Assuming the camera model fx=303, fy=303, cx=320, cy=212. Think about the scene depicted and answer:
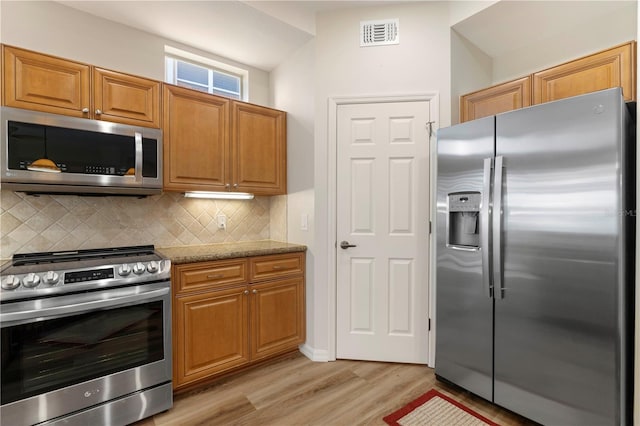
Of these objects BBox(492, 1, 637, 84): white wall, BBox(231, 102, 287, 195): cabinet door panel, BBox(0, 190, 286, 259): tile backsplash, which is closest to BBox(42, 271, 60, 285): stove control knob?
BBox(0, 190, 286, 259): tile backsplash

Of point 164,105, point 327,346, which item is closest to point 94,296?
point 164,105

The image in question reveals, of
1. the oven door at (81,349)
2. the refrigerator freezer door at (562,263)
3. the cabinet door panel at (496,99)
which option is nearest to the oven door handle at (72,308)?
the oven door at (81,349)

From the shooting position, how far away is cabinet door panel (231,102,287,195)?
262 centimetres

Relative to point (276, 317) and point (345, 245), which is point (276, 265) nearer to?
point (276, 317)

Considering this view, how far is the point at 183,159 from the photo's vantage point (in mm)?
2354

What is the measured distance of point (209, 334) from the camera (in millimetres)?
2191

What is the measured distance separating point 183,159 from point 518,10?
2779 millimetres

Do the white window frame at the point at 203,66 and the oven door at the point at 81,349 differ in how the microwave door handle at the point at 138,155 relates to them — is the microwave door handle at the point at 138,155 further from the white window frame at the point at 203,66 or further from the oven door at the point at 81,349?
the white window frame at the point at 203,66

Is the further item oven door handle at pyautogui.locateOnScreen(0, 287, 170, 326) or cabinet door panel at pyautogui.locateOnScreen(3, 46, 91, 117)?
cabinet door panel at pyautogui.locateOnScreen(3, 46, 91, 117)

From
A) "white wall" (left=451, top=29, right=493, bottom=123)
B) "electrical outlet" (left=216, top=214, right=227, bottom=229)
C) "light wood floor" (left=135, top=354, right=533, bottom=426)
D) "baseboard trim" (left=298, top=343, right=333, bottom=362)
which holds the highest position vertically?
"white wall" (left=451, top=29, right=493, bottom=123)

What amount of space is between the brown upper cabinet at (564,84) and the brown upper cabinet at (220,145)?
1.69 m

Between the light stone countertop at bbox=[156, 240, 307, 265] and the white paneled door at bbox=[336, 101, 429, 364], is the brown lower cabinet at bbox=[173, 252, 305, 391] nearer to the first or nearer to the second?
the light stone countertop at bbox=[156, 240, 307, 265]

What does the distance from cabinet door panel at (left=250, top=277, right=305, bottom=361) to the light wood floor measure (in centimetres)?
17

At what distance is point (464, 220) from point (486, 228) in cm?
21
